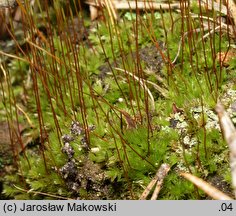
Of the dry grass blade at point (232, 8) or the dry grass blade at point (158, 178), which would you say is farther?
the dry grass blade at point (232, 8)

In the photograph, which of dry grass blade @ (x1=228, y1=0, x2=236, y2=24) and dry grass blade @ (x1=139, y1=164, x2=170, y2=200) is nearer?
dry grass blade @ (x1=139, y1=164, x2=170, y2=200)

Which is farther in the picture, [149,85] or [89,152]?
[149,85]

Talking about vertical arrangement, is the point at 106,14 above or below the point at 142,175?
above

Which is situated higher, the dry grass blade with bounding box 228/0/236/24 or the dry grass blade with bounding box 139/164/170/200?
the dry grass blade with bounding box 228/0/236/24

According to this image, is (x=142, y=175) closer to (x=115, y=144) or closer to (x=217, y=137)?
(x=115, y=144)

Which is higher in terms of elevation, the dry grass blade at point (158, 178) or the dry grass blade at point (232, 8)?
the dry grass blade at point (232, 8)

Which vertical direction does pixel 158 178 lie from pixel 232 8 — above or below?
below

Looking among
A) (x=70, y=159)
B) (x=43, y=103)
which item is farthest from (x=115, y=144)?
(x=43, y=103)

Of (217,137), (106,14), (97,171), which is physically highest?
(106,14)

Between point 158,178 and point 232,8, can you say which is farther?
point 232,8
